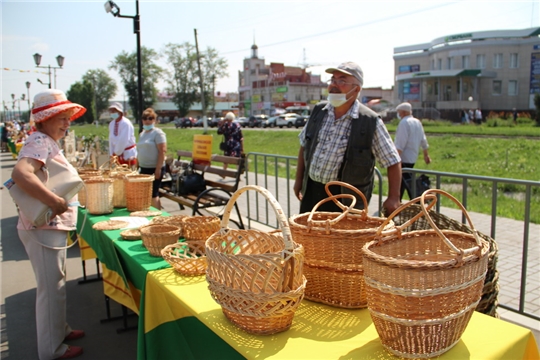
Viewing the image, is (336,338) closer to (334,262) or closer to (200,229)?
(334,262)

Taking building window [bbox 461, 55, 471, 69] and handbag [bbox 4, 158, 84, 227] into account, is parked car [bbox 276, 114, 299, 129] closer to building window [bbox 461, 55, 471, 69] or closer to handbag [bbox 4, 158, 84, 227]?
building window [bbox 461, 55, 471, 69]

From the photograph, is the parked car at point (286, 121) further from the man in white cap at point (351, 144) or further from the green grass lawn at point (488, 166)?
the man in white cap at point (351, 144)

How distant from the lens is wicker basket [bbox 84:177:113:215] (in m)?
4.25

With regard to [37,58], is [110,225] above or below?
below

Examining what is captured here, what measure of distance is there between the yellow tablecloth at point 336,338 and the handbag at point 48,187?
1.51 metres

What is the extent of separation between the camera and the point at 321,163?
135 inches

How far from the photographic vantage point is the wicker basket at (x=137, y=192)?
4398mm

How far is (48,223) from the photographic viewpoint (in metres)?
3.17

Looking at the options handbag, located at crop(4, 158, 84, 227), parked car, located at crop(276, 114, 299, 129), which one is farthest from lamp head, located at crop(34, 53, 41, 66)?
parked car, located at crop(276, 114, 299, 129)

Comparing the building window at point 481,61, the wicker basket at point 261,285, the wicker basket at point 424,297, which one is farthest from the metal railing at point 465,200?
the building window at point 481,61

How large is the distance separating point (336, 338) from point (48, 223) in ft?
7.59

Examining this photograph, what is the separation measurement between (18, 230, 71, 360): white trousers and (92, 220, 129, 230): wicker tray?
15.9 inches

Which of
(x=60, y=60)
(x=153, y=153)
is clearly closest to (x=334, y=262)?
(x=153, y=153)

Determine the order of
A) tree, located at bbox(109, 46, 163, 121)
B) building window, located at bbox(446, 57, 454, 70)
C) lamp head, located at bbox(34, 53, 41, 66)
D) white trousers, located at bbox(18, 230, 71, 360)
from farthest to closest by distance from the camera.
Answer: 1. tree, located at bbox(109, 46, 163, 121)
2. building window, located at bbox(446, 57, 454, 70)
3. lamp head, located at bbox(34, 53, 41, 66)
4. white trousers, located at bbox(18, 230, 71, 360)
